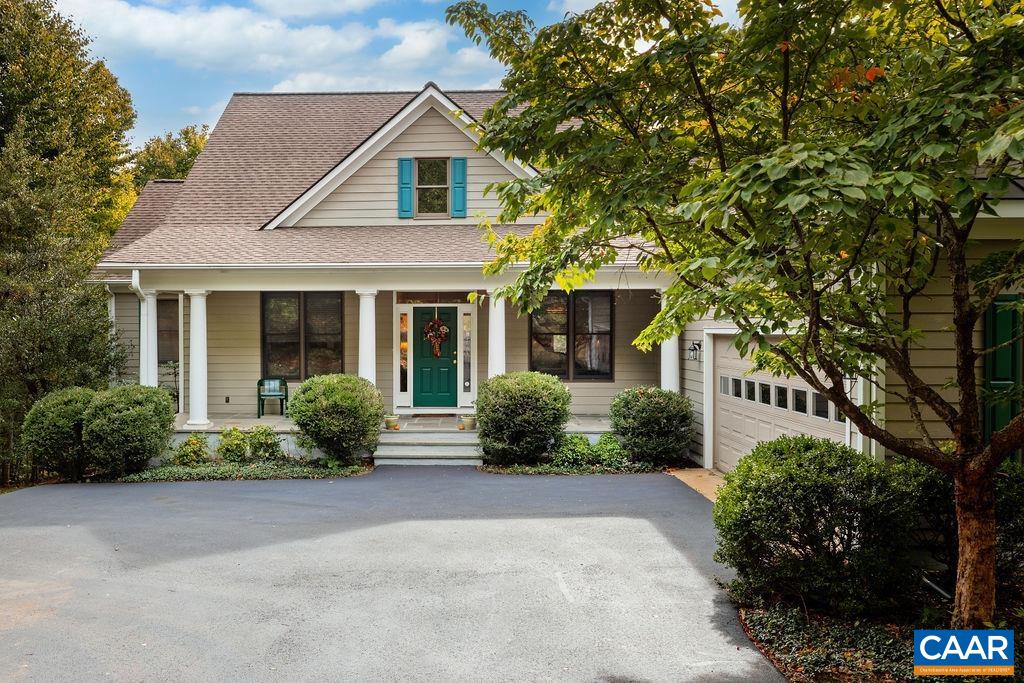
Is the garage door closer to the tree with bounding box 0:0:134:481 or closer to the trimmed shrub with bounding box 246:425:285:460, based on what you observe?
the trimmed shrub with bounding box 246:425:285:460

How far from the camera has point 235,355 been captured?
13.7 m

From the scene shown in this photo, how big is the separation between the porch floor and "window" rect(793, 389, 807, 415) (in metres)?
3.93

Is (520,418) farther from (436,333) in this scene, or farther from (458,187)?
(458,187)

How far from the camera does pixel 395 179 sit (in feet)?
43.1

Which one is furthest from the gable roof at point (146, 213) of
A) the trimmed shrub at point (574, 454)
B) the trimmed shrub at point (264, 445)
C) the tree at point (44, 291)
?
the trimmed shrub at point (574, 454)

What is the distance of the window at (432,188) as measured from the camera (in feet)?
43.4

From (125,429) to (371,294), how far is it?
4.35 m

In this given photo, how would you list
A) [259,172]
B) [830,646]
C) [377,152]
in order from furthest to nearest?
[259,172]
[377,152]
[830,646]

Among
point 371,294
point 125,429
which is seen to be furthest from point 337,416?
point 125,429

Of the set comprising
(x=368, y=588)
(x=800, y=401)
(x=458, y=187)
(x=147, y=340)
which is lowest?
(x=368, y=588)

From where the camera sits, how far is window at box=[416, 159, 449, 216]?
13234 millimetres

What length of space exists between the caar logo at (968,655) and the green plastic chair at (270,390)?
1141cm

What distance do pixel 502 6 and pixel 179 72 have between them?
3361 centimetres

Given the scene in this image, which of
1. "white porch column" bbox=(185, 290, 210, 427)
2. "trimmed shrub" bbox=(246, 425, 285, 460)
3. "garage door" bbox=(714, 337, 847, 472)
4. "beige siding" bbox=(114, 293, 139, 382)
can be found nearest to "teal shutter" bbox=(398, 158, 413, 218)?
Answer: "white porch column" bbox=(185, 290, 210, 427)
